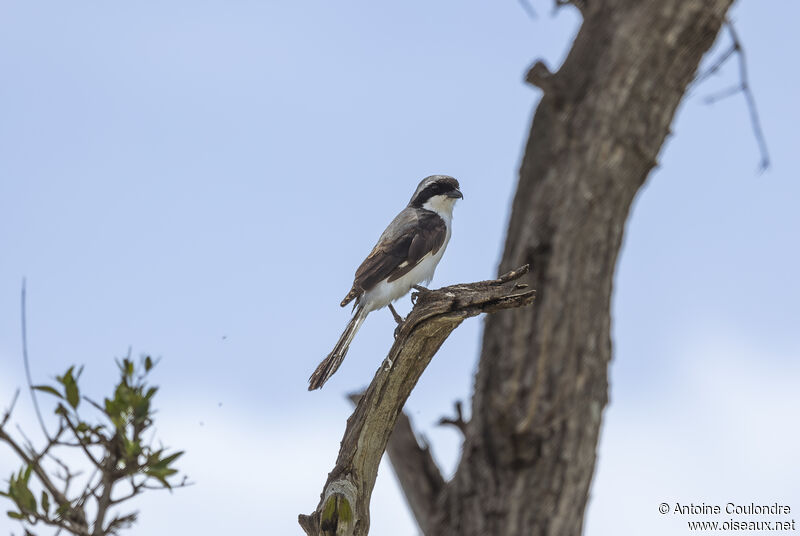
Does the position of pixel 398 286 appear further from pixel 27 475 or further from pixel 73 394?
pixel 27 475

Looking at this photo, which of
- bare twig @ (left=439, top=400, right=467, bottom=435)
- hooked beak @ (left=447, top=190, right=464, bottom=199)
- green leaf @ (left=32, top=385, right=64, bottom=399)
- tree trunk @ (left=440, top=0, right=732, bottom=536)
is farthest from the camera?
hooked beak @ (left=447, top=190, right=464, bottom=199)

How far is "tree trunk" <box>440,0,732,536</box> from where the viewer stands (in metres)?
4.33

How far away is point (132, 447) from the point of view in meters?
4.39

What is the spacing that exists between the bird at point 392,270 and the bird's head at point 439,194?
1.49 feet

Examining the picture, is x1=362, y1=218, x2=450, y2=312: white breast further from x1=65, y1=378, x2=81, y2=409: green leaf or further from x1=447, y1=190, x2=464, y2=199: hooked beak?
x1=65, y1=378, x2=81, y2=409: green leaf

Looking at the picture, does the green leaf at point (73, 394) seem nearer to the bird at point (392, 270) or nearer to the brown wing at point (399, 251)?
the bird at point (392, 270)

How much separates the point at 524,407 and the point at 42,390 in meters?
2.61

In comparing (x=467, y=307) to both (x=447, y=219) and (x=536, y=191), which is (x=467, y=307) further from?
(x=447, y=219)

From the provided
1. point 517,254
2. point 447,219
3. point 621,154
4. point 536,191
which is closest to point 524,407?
point 517,254

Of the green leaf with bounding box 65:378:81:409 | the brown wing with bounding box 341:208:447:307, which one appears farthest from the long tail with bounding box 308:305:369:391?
the green leaf with bounding box 65:378:81:409

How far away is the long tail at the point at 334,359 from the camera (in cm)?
826

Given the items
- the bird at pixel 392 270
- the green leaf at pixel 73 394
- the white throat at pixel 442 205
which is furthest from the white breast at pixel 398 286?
the green leaf at pixel 73 394

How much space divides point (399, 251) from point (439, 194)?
1.68 m

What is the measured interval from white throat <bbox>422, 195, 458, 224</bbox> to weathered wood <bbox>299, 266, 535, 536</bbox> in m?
3.77
